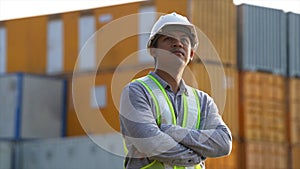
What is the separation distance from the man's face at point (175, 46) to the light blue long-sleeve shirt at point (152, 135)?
0.12 meters

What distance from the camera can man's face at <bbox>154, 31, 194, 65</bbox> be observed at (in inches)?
144

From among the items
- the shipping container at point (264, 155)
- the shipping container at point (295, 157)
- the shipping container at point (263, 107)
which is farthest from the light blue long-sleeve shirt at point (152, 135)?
the shipping container at point (295, 157)

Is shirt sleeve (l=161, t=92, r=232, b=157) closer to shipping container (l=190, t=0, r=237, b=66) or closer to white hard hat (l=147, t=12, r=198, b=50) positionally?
white hard hat (l=147, t=12, r=198, b=50)

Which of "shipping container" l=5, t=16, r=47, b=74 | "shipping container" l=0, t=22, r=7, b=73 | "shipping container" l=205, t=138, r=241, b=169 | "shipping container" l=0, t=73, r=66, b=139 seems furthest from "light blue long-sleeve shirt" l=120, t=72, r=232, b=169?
"shipping container" l=0, t=22, r=7, b=73

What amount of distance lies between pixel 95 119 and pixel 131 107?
0.45 metres

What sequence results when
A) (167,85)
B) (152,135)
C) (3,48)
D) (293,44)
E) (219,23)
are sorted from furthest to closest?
(3,48), (293,44), (219,23), (167,85), (152,135)

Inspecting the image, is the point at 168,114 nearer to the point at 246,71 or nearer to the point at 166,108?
the point at 166,108

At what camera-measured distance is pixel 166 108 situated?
12.1ft

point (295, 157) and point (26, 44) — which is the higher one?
point (26, 44)

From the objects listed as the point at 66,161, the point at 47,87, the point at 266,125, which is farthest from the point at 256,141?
the point at 47,87

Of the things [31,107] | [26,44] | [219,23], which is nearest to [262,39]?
[219,23]

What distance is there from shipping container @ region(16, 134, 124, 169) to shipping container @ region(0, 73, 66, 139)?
0.82 meters

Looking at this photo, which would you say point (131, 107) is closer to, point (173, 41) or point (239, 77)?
point (173, 41)

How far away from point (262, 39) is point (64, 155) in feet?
25.5
